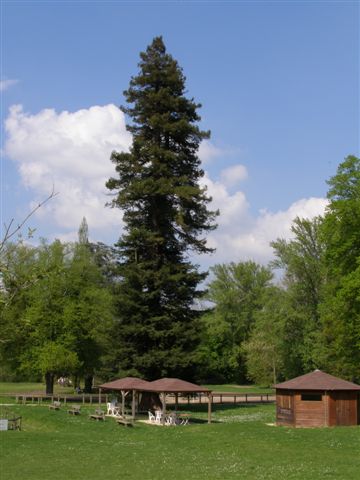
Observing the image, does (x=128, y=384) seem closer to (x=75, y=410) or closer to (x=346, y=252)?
(x=75, y=410)

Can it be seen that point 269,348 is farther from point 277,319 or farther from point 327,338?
point 327,338

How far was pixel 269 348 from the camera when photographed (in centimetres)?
7125

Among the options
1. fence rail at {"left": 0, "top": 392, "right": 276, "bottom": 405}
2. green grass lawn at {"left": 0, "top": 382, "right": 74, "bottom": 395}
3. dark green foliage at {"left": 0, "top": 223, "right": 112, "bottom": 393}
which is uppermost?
dark green foliage at {"left": 0, "top": 223, "right": 112, "bottom": 393}

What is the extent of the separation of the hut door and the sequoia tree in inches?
518

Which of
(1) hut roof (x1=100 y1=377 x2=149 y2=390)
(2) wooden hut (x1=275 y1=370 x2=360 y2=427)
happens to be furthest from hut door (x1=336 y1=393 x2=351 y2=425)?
(1) hut roof (x1=100 y1=377 x2=149 y2=390)

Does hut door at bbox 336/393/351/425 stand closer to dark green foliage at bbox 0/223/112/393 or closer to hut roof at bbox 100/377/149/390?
hut roof at bbox 100/377/149/390

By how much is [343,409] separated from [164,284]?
656 inches

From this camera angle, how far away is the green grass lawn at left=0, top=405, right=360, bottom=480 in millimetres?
19203

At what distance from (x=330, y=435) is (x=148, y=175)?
85.6 ft

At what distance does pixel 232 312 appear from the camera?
280ft

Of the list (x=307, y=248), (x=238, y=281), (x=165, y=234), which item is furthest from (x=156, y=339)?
(x=238, y=281)

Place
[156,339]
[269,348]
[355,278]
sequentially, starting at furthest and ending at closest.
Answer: [269,348] → [156,339] → [355,278]

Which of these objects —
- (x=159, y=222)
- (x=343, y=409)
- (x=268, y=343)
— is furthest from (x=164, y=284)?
(x=268, y=343)

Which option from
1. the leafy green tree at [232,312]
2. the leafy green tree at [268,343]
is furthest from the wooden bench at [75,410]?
the leafy green tree at [232,312]
